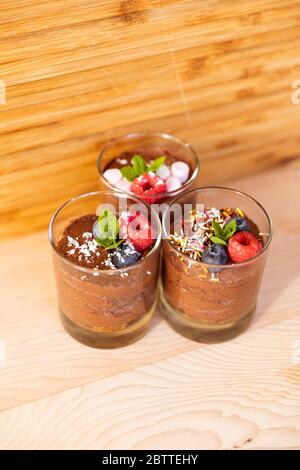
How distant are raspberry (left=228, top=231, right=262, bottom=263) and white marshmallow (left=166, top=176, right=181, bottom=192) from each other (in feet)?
0.49

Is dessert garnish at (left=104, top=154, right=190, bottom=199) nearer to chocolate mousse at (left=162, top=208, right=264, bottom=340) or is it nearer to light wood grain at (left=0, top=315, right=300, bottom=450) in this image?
chocolate mousse at (left=162, top=208, right=264, bottom=340)

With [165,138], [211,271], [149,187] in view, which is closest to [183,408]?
[211,271]

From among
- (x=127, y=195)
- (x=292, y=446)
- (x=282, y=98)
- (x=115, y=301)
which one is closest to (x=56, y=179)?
(x=127, y=195)

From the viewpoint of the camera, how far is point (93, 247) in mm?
955

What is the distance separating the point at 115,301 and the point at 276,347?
0.27m

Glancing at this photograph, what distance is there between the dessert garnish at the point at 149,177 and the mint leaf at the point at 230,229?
125 millimetres

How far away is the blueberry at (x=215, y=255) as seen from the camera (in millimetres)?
930

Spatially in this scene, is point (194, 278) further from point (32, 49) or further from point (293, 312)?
point (32, 49)

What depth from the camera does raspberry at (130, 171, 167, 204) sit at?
3.38ft

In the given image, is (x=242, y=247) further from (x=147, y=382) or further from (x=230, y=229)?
(x=147, y=382)

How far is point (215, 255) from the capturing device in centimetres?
93

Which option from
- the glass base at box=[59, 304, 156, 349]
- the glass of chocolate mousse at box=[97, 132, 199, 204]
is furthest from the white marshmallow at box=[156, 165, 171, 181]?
the glass base at box=[59, 304, 156, 349]

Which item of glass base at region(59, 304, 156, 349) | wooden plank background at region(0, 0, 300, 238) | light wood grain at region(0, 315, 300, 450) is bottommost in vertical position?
light wood grain at region(0, 315, 300, 450)

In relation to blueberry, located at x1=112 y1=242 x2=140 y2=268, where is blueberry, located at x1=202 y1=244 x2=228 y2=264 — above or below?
below
